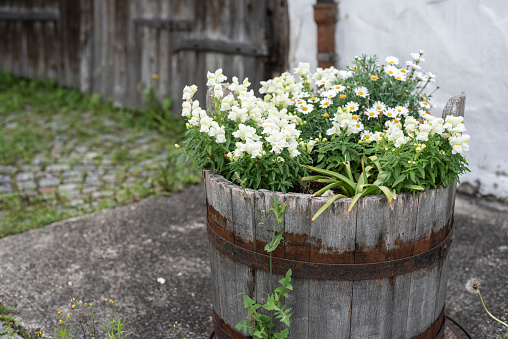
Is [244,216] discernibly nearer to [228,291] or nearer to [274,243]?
[274,243]

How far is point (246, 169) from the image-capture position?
6.95 ft

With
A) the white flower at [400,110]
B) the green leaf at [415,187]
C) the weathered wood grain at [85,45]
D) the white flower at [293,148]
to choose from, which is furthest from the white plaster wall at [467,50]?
the weathered wood grain at [85,45]

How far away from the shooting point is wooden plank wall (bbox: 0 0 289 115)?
5531 millimetres

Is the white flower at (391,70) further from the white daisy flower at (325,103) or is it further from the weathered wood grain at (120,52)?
the weathered wood grain at (120,52)

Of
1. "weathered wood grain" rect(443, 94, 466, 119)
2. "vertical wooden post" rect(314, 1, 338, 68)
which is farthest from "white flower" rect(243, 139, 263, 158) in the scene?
"vertical wooden post" rect(314, 1, 338, 68)

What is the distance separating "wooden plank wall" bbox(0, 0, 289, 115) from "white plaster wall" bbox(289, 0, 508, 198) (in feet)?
3.71

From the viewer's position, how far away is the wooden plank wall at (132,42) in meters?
5.53

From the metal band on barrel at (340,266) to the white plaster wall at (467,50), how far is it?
2127 millimetres

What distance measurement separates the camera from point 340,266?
199 cm

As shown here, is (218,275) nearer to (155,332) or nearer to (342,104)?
(155,332)

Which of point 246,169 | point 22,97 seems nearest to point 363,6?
point 246,169

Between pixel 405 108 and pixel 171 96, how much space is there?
179 inches

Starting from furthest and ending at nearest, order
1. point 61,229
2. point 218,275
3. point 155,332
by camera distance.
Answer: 1. point 61,229
2. point 155,332
3. point 218,275

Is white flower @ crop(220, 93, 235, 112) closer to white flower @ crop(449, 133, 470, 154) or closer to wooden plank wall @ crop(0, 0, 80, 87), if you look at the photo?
white flower @ crop(449, 133, 470, 154)
